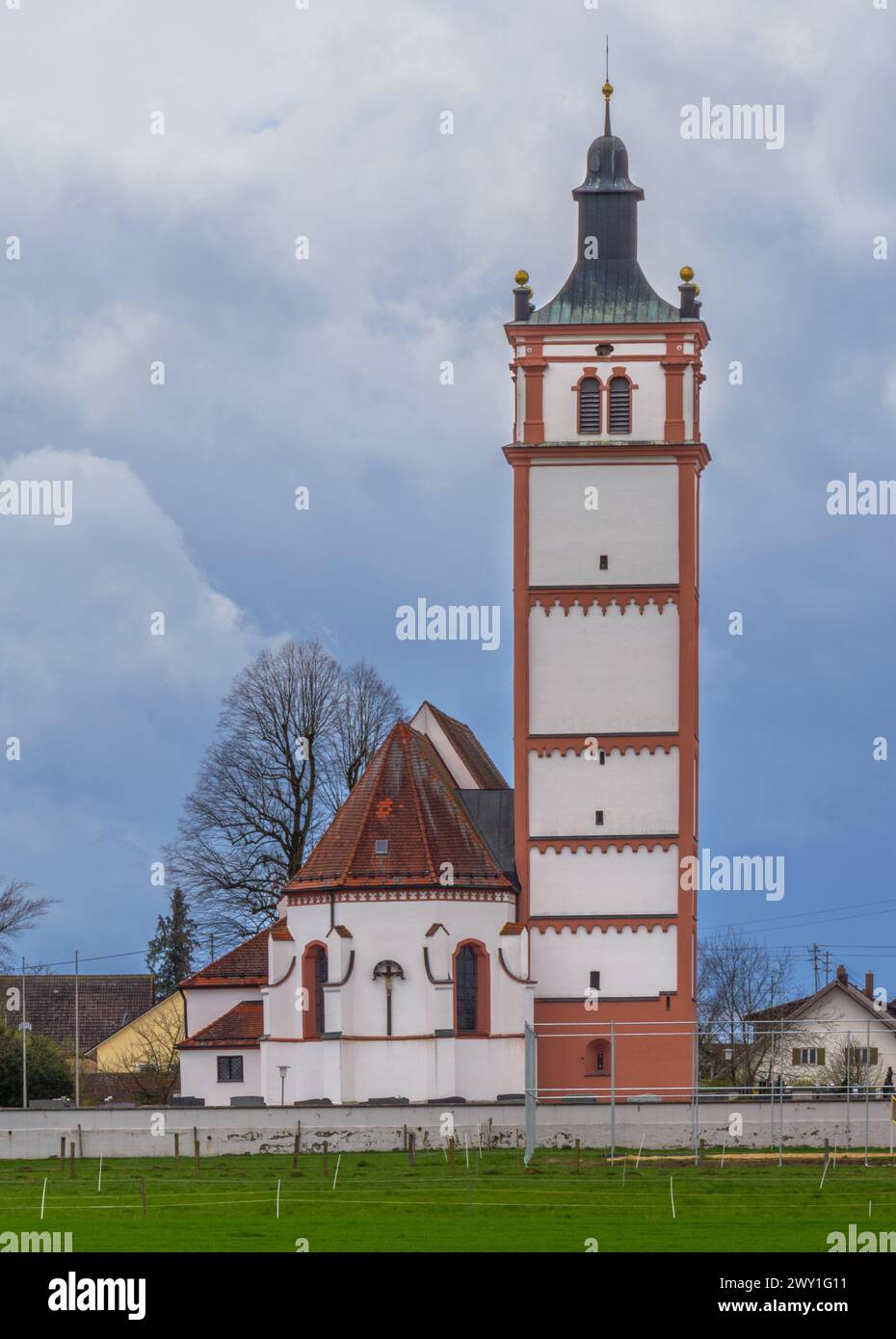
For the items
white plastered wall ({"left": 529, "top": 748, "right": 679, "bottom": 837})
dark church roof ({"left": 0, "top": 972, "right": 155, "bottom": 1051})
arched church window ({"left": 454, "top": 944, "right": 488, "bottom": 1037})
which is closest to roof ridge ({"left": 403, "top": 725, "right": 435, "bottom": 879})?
arched church window ({"left": 454, "top": 944, "right": 488, "bottom": 1037})

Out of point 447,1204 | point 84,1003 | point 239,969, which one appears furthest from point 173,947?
point 447,1204

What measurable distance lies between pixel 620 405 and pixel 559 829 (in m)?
11.6

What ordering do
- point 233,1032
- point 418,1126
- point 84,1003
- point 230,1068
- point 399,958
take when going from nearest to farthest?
point 418,1126, point 399,958, point 230,1068, point 233,1032, point 84,1003

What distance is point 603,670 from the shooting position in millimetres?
66812

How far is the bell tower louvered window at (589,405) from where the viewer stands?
68.4 meters

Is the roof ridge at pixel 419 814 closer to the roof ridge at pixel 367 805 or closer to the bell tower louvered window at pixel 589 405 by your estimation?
the roof ridge at pixel 367 805

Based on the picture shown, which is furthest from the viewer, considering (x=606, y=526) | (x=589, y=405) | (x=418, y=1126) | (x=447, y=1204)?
(x=589, y=405)

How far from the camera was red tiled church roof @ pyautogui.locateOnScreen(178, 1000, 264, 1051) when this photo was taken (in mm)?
70250

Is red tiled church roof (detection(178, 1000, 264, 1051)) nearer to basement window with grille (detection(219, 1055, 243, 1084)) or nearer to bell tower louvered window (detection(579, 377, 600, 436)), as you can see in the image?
basement window with grille (detection(219, 1055, 243, 1084))

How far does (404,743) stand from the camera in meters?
67.8

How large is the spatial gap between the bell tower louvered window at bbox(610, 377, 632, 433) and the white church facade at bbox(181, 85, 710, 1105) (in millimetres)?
52

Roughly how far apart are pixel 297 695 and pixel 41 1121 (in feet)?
89.4

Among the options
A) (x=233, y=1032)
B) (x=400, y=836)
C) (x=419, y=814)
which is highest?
(x=419, y=814)

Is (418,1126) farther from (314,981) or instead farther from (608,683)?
(608,683)
